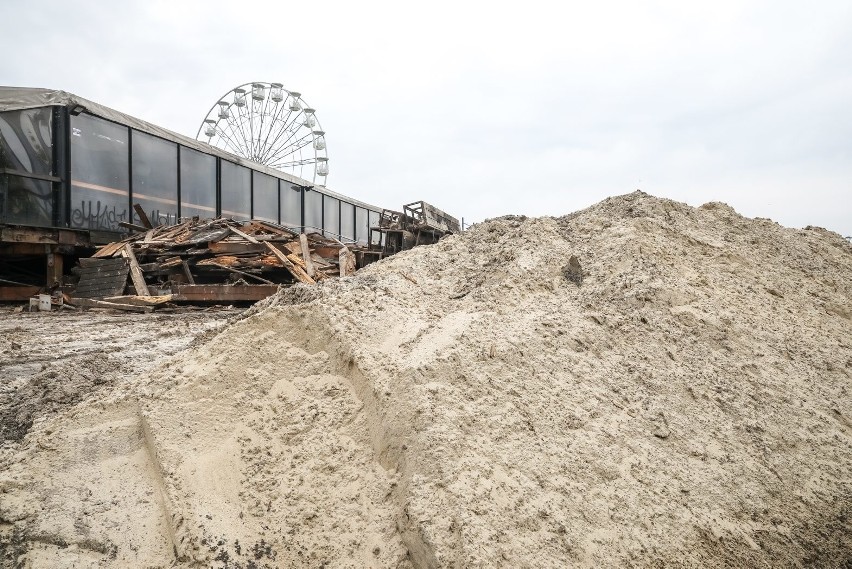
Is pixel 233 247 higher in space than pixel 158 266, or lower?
higher

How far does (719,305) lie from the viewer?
4051 millimetres

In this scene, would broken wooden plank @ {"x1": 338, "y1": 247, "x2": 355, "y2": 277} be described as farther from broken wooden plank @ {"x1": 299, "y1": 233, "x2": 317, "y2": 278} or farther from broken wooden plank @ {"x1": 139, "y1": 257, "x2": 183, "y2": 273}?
broken wooden plank @ {"x1": 139, "y1": 257, "x2": 183, "y2": 273}

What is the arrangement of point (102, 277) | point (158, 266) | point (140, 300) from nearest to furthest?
1. point (140, 300)
2. point (102, 277)
3. point (158, 266)

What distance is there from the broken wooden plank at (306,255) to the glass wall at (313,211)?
27.4ft

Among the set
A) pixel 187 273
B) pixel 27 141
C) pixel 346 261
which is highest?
pixel 27 141

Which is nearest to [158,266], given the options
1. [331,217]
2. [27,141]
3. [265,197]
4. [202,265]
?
[202,265]

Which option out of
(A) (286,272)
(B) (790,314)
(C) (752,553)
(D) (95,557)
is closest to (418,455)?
(D) (95,557)

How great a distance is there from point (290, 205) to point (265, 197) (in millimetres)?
1515

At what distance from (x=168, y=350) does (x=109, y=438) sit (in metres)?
2.19

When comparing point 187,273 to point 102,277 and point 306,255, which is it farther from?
point 306,255

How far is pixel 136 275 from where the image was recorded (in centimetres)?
955

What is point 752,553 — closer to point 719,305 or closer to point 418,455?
point 418,455

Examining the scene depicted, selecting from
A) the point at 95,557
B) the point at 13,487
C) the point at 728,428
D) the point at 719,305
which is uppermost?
the point at 719,305

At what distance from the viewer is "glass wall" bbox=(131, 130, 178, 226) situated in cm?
1220
